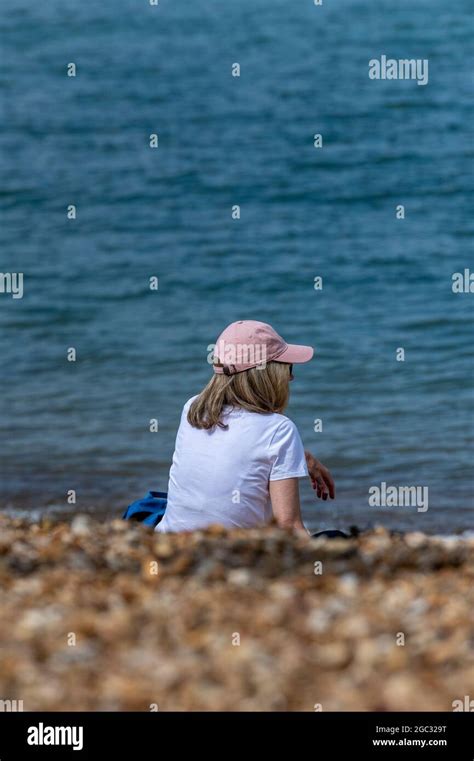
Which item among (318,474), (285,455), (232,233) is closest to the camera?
(285,455)

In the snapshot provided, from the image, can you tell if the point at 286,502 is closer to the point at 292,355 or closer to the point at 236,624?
the point at 292,355

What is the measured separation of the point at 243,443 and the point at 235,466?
10cm

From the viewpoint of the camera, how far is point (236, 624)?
297 cm

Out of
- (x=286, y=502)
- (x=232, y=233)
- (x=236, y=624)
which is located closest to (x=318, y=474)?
(x=286, y=502)

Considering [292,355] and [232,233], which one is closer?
[292,355]

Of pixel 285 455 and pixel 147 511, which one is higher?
pixel 285 455

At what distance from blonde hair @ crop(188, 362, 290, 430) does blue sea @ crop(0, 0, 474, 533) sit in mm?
2982

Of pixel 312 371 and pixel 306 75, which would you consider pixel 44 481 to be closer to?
pixel 312 371

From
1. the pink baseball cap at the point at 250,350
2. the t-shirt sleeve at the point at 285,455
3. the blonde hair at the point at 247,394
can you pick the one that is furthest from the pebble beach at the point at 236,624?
the pink baseball cap at the point at 250,350

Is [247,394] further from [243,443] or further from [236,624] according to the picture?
[236,624]

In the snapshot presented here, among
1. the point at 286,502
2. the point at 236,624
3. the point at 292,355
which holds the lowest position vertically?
the point at 236,624

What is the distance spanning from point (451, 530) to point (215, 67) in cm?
967

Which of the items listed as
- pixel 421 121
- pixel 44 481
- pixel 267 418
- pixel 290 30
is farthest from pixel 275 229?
pixel 267 418

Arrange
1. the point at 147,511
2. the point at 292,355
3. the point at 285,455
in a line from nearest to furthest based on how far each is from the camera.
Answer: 1. the point at 285,455
2. the point at 292,355
3. the point at 147,511
